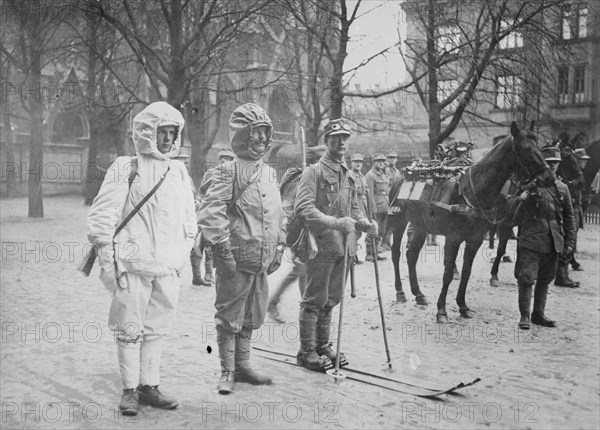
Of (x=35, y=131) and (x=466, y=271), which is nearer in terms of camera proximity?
(x=466, y=271)

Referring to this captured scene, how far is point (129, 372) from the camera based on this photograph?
443cm

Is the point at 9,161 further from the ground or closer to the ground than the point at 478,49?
closer to the ground

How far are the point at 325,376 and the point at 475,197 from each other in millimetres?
3437

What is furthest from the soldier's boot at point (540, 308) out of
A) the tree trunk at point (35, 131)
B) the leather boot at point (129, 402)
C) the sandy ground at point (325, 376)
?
the tree trunk at point (35, 131)

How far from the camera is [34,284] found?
9.38 metres

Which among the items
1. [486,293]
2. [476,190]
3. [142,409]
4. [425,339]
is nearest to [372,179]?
[486,293]

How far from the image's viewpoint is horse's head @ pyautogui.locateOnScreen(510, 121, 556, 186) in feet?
23.5

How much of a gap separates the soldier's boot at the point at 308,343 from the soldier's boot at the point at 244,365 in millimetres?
554

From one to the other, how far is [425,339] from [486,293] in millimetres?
3326

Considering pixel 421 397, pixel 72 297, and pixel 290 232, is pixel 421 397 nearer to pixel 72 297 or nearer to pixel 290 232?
pixel 290 232

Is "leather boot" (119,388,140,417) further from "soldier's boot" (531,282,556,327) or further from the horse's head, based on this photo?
"soldier's boot" (531,282,556,327)

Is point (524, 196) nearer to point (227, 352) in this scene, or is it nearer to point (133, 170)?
point (227, 352)

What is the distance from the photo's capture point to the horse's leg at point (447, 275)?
25.3 ft

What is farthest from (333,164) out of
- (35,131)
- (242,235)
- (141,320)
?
(35,131)
